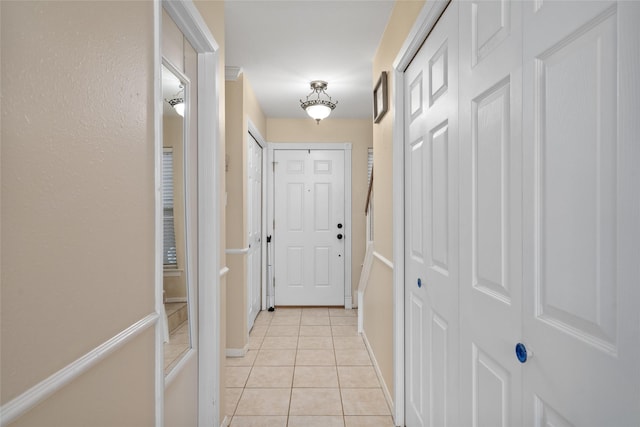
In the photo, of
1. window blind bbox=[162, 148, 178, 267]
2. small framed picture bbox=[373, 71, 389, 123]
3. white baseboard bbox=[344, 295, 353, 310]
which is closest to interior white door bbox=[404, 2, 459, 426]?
small framed picture bbox=[373, 71, 389, 123]

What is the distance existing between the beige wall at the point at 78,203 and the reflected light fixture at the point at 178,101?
42 cm

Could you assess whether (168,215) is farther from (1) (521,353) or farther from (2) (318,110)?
(2) (318,110)

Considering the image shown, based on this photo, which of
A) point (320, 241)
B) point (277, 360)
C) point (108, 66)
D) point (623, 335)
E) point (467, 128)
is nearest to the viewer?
point (623, 335)

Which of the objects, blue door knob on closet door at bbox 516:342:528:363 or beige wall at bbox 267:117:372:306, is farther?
beige wall at bbox 267:117:372:306

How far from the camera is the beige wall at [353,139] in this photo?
478 cm

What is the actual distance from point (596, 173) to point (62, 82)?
1060 millimetres

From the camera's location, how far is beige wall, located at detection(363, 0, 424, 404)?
2145 mm

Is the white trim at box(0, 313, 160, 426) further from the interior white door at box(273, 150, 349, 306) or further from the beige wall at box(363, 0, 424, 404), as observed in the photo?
the interior white door at box(273, 150, 349, 306)

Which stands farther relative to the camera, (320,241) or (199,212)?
(320,241)

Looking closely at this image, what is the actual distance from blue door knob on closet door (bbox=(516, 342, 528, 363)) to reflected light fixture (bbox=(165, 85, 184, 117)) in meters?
1.49

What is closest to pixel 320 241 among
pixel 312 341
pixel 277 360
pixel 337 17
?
pixel 312 341

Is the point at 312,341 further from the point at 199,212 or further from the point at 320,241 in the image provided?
the point at 199,212

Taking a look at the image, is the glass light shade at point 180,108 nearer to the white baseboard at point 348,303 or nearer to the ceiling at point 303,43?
the ceiling at point 303,43

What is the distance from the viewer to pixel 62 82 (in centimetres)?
75
